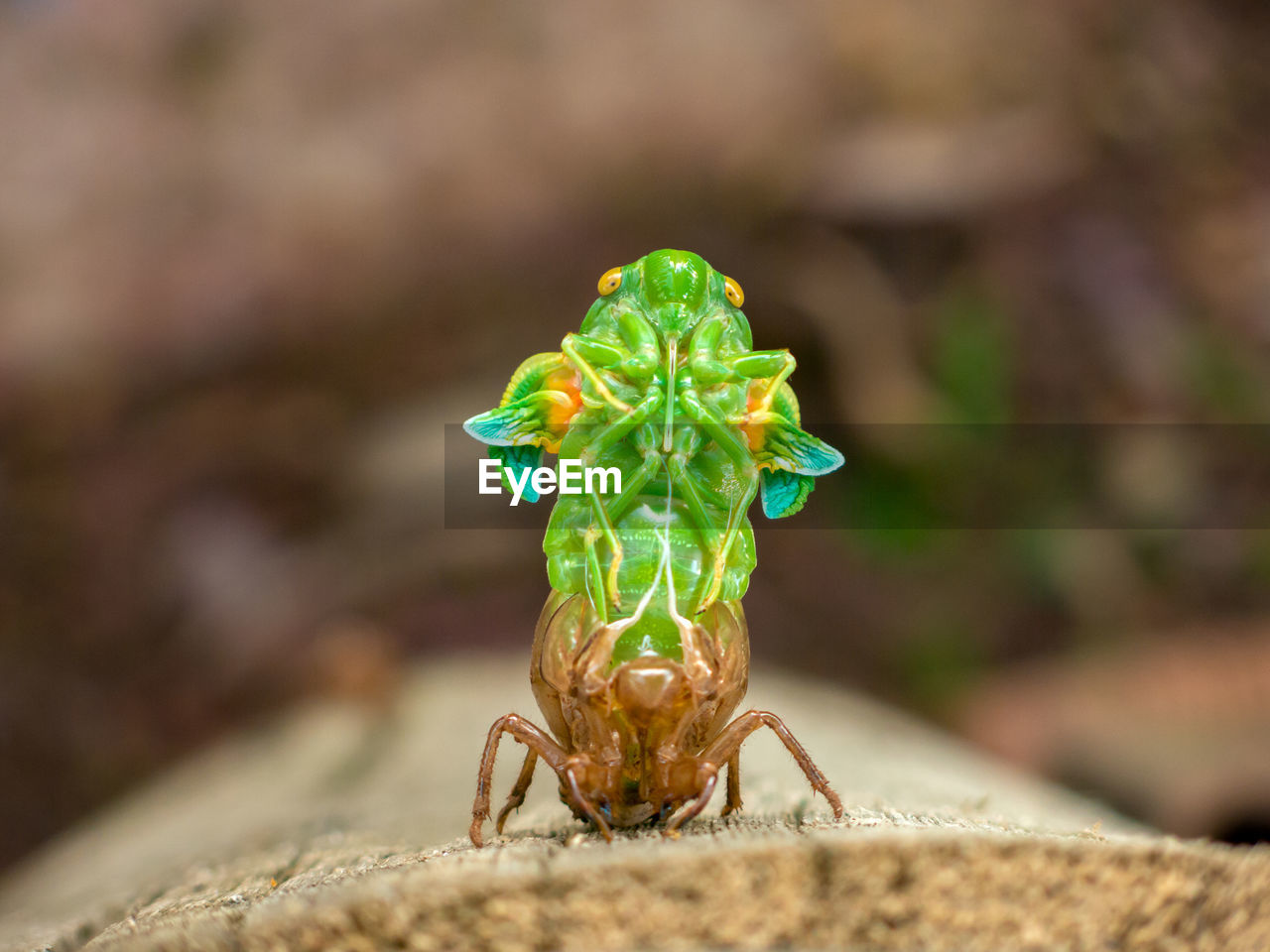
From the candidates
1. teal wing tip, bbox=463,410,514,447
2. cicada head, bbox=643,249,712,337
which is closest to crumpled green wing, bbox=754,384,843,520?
cicada head, bbox=643,249,712,337

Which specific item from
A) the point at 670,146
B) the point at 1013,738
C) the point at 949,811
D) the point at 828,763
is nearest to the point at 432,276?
the point at 670,146

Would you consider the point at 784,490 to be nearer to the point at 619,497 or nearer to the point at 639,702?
the point at 619,497

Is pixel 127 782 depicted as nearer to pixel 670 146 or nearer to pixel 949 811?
pixel 670 146

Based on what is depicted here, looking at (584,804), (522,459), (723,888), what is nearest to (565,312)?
(522,459)

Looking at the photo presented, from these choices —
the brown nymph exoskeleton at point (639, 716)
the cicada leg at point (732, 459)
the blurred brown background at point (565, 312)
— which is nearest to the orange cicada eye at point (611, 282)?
the cicada leg at point (732, 459)

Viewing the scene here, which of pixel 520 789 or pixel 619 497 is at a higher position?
pixel 619 497

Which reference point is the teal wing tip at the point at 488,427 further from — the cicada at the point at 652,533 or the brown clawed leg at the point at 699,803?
the brown clawed leg at the point at 699,803

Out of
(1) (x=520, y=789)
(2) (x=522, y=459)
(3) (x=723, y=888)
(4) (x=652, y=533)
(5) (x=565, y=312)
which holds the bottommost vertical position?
(1) (x=520, y=789)
